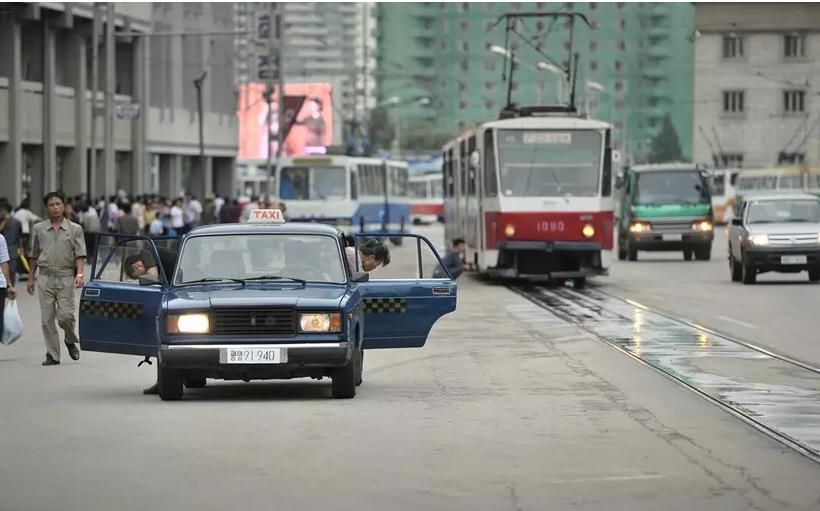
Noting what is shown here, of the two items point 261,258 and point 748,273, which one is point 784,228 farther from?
point 261,258

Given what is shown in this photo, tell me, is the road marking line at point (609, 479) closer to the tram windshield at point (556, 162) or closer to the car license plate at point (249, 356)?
the car license plate at point (249, 356)

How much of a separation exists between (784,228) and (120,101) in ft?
110

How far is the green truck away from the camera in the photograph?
51594 mm

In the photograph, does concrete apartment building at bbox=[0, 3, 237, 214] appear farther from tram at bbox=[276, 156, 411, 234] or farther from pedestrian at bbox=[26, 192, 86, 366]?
pedestrian at bbox=[26, 192, 86, 366]

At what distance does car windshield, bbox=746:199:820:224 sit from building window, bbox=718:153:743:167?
74.2 meters

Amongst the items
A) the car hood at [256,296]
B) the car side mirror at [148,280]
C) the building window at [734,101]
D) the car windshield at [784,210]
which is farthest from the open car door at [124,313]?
the building window at [734,101]

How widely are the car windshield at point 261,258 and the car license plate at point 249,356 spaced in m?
Answer: 1.10

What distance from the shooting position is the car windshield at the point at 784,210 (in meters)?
37.9

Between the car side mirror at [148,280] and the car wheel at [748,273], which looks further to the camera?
the car wheel at [748,273]


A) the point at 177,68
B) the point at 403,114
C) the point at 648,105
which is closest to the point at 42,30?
the point at 177,68

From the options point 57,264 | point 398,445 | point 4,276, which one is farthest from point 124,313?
point 398,445

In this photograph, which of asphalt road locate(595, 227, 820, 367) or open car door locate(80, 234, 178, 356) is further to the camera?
asphalt road locate(595, 227, 820, 367)

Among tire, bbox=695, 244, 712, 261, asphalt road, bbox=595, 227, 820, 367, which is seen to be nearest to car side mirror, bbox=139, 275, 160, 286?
asphalt road, bbox=595, 227, 820, 367

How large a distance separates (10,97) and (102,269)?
41786mm
